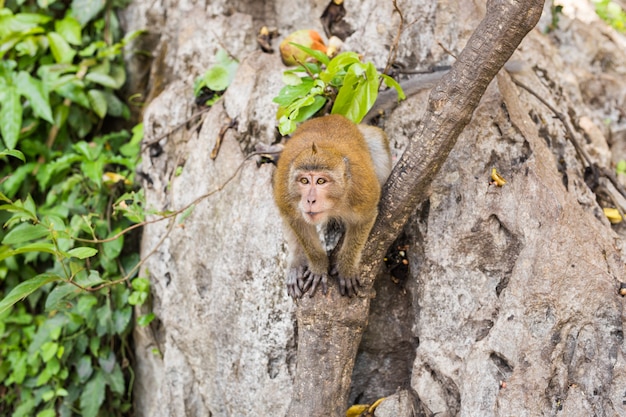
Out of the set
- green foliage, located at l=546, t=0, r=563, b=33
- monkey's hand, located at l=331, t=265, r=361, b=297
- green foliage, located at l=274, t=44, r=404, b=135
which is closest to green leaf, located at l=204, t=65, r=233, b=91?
green foliage, located at l=274, t=44, r=404, b=135

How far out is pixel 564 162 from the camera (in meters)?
4.05

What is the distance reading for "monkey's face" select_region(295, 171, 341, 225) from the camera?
3289mm

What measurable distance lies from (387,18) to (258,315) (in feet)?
7.53

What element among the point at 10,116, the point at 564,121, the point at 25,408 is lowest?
the point at 25,408

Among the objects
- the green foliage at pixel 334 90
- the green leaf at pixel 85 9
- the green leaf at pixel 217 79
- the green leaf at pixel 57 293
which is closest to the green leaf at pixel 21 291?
the green leaf at pixel 57 293

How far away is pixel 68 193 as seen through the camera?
17.8ft

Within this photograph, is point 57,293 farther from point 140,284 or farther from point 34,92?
point 34,92

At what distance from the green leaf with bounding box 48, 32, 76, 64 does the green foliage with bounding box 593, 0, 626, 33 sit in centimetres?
572

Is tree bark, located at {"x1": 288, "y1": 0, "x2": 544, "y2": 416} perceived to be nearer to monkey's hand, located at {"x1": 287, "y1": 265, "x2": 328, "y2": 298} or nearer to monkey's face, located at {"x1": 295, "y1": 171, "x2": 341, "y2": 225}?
monkey's hand, located at {"x1": 287, "y1": 265, "x2": 328, "y2": 298}

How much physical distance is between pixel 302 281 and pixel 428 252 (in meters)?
0.78

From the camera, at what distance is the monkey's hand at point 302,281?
135 inches

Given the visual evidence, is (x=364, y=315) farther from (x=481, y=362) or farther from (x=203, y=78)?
(x=203, y=78)

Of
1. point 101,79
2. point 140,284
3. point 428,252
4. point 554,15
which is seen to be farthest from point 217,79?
point 554,15

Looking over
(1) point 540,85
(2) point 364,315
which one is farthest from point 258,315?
(1) point 540,85
